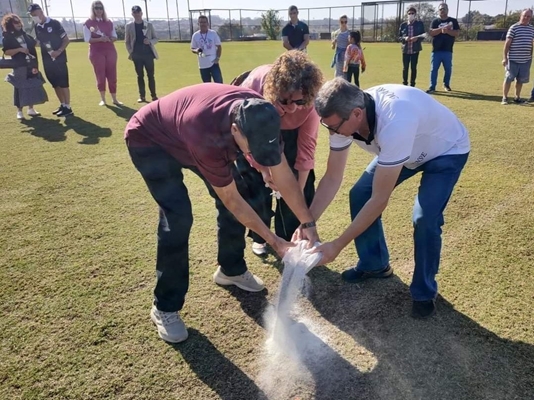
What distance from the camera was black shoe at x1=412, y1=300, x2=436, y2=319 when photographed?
283 cm

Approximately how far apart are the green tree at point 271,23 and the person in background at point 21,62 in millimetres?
36025

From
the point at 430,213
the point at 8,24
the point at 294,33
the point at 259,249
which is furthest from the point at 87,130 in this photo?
the point at 430,213

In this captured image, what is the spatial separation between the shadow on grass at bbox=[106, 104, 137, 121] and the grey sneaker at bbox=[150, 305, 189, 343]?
20.9 ft

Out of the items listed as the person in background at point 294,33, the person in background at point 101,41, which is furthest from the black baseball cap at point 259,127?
the person in background at point 294,33

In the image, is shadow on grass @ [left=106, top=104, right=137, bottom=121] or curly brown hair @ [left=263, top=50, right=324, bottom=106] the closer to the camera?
curly brown hair @ [left=263, top=50, right=324, bottom=106]

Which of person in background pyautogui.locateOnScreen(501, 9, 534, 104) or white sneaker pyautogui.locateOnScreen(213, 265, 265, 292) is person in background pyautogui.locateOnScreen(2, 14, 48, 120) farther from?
person in background pyautogui.locateOnScreen(501, 9, 534, 104)

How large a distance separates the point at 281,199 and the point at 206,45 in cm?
704

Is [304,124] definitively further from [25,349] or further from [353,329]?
[25,349]

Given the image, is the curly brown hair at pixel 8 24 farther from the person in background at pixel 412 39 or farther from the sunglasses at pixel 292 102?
the person in background at pixel 412 39

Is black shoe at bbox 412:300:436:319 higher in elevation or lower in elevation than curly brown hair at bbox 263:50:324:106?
lower

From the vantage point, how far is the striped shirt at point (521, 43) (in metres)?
8.49

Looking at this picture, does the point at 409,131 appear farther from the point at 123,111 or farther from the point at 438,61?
the point at 438,61

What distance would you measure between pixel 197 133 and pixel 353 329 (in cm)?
155

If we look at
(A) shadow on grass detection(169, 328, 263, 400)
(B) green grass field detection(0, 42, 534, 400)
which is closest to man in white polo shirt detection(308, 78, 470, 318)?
(B) green grass field detection(0, 42, 534, 400)
